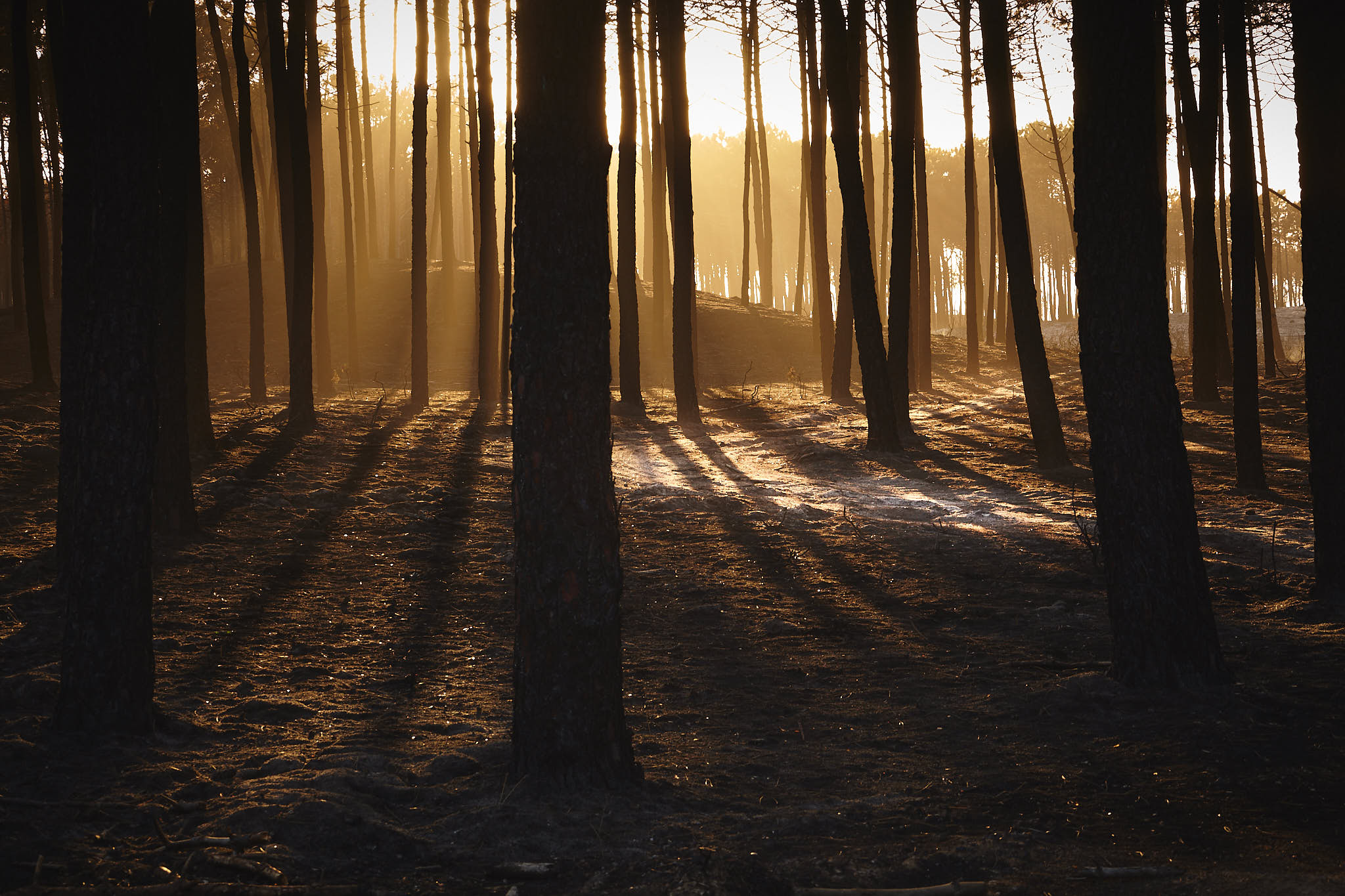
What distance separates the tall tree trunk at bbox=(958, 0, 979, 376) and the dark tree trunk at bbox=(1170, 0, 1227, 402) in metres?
4.72

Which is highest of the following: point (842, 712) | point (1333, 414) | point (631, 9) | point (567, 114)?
point (631, 9)

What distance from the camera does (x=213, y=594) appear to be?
22.3 feet

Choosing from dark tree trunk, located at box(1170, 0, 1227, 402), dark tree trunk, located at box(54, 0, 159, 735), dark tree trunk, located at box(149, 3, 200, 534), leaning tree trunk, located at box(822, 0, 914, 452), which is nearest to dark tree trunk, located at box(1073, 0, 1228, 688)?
dark tree trunk, located at box(54, 0, 159, 735)

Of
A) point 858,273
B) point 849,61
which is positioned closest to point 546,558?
point 858,273

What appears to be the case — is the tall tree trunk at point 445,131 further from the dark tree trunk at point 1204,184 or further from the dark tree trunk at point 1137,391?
the dark tree trunk at point 1137,391

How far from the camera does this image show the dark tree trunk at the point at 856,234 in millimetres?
12734

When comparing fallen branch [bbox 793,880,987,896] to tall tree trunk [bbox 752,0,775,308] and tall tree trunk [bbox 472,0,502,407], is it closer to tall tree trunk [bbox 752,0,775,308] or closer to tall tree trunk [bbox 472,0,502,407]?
tall tree trunk [bbox 472,0,502,407]

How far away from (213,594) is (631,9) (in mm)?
14453

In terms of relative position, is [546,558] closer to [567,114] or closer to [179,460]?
[567,114]


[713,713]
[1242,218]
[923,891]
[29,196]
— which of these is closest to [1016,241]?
[1242,218]

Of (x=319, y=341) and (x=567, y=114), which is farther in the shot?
(x=319, y=341)

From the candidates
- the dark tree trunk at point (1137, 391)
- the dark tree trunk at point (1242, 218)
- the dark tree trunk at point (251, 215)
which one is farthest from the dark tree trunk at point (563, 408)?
the dark tree trunk at point (251, 215)

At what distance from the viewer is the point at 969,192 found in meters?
22.9

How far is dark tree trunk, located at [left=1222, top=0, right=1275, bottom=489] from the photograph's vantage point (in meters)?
8.94
